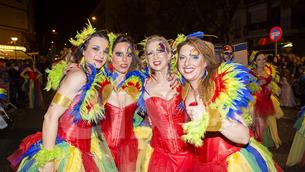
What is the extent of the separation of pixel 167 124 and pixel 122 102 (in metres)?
0.65

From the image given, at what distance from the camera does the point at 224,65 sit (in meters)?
3.04

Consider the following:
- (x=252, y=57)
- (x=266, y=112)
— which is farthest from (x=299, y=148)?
(x=252, y=57)

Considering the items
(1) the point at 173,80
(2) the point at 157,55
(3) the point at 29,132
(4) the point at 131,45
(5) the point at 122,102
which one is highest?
(4) the point at 131,45

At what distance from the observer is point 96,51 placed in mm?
3662

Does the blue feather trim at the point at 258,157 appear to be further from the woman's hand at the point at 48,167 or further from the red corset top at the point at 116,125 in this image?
the woman's hand at the point at 48,167

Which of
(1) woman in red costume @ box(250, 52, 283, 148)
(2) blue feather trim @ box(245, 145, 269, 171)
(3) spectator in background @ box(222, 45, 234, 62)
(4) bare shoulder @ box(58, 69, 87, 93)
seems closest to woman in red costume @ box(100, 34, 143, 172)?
(4) bare shoulder @ box(58, 69, 87, 93)

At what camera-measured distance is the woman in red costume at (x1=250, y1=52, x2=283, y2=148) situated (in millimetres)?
7301

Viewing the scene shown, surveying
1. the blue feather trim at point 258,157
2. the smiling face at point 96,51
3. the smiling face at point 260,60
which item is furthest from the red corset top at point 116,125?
the smiling face at point 260,60

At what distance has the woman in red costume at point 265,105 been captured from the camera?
24.0 feet

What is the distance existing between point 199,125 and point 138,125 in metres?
1.80

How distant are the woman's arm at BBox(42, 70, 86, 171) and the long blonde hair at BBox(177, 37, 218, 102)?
38.9 inches

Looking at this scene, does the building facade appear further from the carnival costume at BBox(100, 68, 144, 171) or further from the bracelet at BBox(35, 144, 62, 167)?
the bracelet at BBox(35, 144, 62, 167)

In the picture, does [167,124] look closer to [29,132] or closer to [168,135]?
[168,135]

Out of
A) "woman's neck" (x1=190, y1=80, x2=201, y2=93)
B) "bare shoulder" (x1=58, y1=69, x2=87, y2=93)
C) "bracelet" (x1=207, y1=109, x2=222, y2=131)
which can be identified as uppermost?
"bare shoulder" (x1=58, y1=69, x2=87, y2=93)
